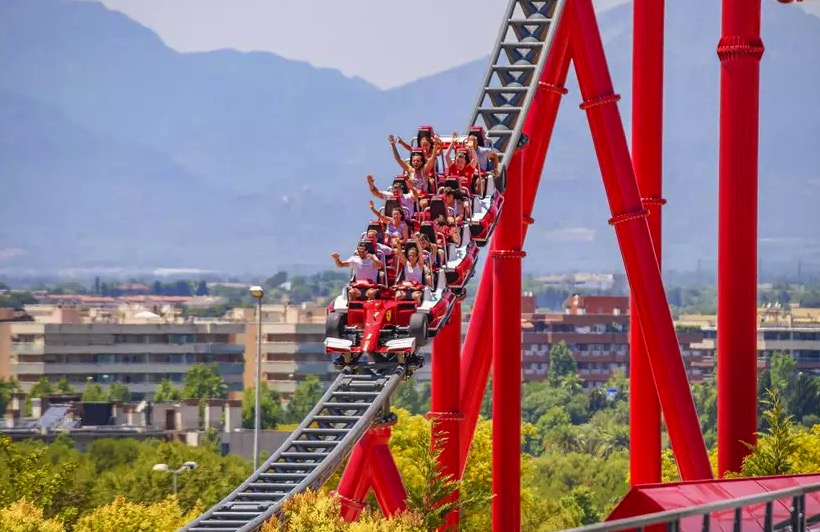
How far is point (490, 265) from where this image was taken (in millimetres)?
34188

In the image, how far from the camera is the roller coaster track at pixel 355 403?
2672 cm

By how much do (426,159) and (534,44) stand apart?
3.59 meters

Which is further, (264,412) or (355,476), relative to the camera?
(264,412)

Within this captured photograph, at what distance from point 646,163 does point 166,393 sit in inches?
6192

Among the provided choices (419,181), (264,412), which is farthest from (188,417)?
(419,181)

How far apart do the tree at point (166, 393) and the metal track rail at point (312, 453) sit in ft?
510

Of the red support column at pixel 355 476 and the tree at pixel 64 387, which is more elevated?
the red support column at pixel 355 476

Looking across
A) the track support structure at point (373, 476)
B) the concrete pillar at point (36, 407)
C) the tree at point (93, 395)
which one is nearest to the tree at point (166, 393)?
the tree at point (93, 395)

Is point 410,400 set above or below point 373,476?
below

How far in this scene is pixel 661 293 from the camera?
112ft

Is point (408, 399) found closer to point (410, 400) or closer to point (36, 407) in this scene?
point (410, 400)

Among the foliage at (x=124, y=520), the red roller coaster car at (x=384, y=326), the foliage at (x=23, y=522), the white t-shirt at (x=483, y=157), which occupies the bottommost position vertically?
the foliage at (x=124, y=520)

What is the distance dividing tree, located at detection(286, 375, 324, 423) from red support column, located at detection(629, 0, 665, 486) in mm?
133452

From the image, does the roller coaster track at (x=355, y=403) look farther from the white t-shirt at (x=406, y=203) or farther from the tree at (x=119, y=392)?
the tree at (x=119, y=392)
